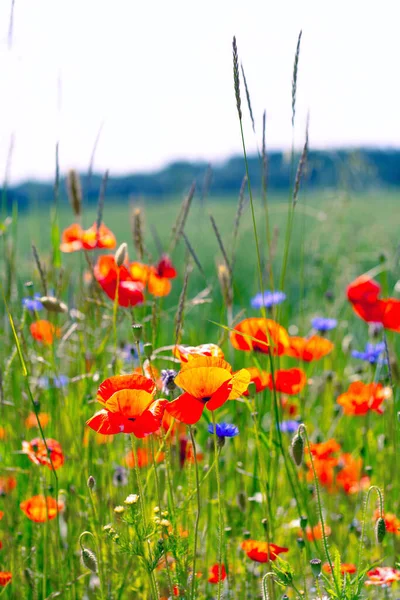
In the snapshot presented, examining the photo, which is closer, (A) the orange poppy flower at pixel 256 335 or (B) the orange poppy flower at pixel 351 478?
(A) the orange poppy flower at pixel 256 335

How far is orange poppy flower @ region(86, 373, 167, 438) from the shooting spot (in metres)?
0.97

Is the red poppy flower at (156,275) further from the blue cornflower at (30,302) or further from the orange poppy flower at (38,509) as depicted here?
the orange poppy flower at (38,509)

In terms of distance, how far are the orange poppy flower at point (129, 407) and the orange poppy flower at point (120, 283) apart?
1.18 feet

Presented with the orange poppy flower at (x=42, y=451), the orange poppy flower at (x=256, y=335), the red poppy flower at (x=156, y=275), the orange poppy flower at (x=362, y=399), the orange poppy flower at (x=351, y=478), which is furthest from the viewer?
the orange poppy flower at (x=351, y=478)

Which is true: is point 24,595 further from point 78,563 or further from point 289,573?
point 289,573

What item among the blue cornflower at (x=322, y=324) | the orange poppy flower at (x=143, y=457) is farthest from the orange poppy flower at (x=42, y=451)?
the blue cornflower at (x=322, y=324)

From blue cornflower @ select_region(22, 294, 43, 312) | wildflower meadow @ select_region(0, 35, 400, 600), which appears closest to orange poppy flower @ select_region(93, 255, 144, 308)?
wildflower meadow @ select_region(0, 35, 400, 600)

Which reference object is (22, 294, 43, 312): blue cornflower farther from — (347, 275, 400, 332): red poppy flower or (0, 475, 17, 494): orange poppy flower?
(347, 275, 400, 332): red poppy flower

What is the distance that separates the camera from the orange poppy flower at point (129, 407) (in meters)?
0.97

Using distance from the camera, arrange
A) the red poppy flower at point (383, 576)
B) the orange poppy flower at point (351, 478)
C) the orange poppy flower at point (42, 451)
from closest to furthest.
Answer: the red poppy flower at point (383, 576) < the orange poppy flower at point (42, 451) < the orange poppy flower at point (351, 478)

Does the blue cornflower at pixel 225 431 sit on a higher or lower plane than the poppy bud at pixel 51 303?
lower

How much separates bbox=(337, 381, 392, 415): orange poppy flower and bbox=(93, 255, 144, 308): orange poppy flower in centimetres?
57

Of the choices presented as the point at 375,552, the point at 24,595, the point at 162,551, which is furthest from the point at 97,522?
the point at 375,552

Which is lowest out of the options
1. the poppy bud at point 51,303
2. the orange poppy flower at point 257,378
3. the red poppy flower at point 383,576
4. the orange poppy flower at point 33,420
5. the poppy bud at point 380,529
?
the orange poppy flower at point 33,420
